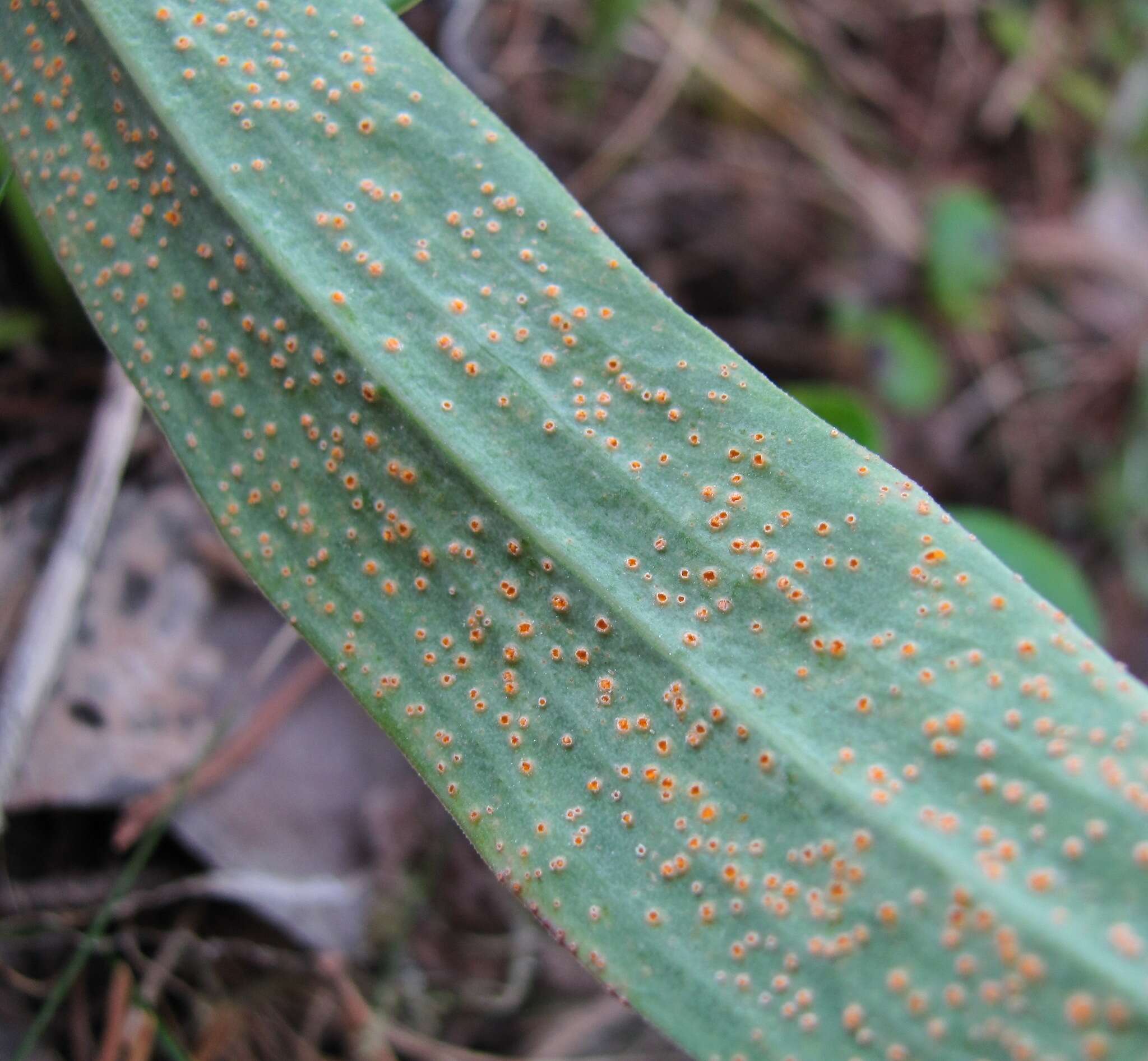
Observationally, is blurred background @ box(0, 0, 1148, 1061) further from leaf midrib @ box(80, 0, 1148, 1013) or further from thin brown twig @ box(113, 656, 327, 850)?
leaf midrib @ box(80, 0, 1148, 1013)

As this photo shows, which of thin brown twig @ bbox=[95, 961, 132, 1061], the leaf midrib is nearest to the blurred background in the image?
thin brown twig @ bbox=[95, 961, 132, 1061]

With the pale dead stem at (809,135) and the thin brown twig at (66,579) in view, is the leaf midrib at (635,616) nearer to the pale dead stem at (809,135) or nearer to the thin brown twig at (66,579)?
the thin brown twig at (66,579)

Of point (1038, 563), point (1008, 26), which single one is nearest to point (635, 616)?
point (1038, 563)

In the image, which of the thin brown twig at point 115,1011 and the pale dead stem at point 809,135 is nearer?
the thin brown twig at point 115,1011

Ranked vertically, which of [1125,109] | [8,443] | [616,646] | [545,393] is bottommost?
[8,443]

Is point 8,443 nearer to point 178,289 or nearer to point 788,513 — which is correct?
point 178,289

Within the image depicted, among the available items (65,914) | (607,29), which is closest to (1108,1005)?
(65,914)

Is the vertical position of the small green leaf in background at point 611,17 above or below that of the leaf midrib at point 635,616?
above

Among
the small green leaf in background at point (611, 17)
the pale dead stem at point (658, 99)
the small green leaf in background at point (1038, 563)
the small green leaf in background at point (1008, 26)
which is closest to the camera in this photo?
the small green leaf in background at point (1038, 563)

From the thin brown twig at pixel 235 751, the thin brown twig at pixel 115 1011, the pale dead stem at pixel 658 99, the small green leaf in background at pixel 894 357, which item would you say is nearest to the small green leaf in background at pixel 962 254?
the small green leaf in background at pixel 894 357
